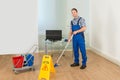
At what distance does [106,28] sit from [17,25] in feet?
8.96

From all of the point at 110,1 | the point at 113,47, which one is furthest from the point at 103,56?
the point at 110,1

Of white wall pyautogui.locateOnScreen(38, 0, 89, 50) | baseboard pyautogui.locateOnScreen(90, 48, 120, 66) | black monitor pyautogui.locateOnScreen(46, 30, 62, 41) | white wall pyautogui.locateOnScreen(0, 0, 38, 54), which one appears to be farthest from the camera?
white wall pyautogui.locateOnScreen(38, 0, 89, 50)

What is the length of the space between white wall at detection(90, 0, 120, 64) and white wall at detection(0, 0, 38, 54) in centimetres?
190

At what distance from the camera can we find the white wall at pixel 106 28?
15.4 ft

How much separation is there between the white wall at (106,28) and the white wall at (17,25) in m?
1.90

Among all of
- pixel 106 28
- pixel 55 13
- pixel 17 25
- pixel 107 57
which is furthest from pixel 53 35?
pixel 107 57

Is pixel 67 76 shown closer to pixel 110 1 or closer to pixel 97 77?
pixel 97 77

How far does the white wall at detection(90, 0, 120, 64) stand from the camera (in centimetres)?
470

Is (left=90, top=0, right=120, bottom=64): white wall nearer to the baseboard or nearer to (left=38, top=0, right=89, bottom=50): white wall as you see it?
the baseboard

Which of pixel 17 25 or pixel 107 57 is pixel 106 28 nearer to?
pixel 107 57

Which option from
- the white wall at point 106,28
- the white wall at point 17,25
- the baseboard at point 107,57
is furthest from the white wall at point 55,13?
the baseboard at point 107,57

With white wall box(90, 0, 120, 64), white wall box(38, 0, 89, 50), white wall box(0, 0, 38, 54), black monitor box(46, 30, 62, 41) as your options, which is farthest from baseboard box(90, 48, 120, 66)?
white wall box(0, 0, 38, 54)

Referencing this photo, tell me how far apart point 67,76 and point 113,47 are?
5.51ft

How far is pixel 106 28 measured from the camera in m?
5.25
